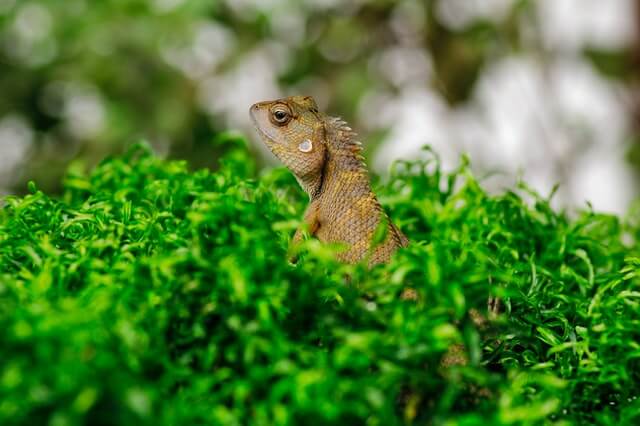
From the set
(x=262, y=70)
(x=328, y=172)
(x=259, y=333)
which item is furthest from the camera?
(x=262, y=70)

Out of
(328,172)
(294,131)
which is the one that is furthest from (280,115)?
(328,172)

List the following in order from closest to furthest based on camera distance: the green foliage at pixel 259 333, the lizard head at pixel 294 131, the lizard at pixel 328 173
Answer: the green foliage at pixel 259 333
the lizard at pixel 328 173
the lizard head at pixel 294 131

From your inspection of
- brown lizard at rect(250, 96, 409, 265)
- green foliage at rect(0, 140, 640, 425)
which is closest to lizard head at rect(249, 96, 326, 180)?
brown lizard at rect(250, 96, 409, 265)

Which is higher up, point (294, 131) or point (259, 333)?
point (294, 131)

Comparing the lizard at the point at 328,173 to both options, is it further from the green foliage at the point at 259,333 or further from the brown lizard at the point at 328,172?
the green foliage at the point at 259,333

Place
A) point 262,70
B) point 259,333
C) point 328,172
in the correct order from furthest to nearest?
point 262,70 < point 328,172 < point 259,333

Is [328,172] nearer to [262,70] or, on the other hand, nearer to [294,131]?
[294,131]

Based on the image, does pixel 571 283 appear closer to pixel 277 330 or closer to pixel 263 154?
pixel 277 330

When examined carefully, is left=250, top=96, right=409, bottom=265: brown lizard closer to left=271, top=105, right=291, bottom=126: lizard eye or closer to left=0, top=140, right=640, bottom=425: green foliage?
left=271, top=105, right=291, bottom=126: lizard eye

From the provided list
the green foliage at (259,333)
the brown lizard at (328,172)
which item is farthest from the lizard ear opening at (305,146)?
the green foliage at (259,333)
